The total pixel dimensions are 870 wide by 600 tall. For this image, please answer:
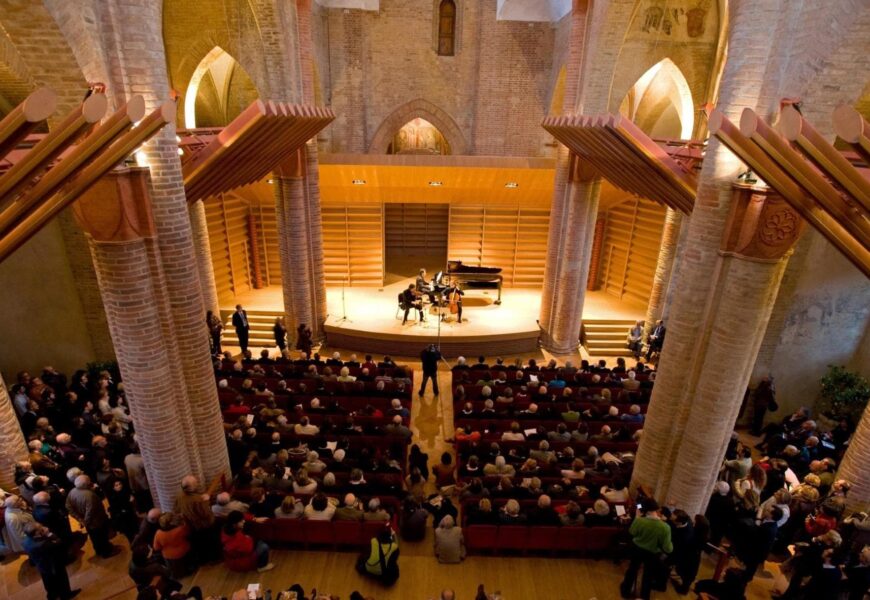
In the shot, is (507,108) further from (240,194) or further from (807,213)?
(807,213)

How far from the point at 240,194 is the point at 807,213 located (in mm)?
13966

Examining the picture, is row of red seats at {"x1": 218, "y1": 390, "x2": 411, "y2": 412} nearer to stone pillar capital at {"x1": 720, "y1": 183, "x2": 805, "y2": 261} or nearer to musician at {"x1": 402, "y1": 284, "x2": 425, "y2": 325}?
musician at {"x1": 402, "y1": 284, "x2": 425, "y2": 325}

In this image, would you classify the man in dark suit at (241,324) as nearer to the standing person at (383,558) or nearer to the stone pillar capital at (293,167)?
the stone pillar capital at (293,167)

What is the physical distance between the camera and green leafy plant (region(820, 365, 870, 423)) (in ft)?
27.1

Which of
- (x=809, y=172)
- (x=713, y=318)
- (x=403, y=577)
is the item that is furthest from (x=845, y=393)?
(x=403, y=577)

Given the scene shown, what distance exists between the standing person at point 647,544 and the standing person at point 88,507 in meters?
5.73

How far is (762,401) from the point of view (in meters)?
8.62

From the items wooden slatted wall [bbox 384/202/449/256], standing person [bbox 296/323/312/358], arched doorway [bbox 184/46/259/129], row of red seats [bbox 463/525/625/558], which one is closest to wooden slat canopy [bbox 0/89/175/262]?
row of red seats [bbox 463/525/625/558]

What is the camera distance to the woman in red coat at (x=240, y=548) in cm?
512

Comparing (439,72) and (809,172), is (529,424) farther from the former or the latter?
(439,72)

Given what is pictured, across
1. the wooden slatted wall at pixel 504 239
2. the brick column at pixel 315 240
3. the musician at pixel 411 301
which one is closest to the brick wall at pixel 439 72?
the wooden slatted wall at pixel 504 239

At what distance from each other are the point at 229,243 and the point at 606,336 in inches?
424

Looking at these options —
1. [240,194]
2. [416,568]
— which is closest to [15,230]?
[416,568]

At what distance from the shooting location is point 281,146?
8914mm
